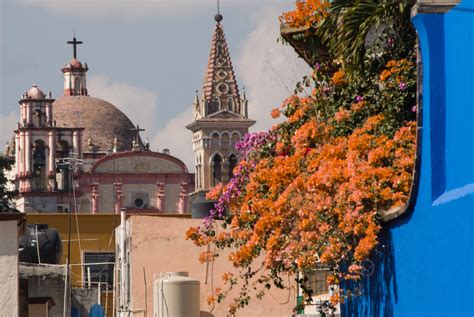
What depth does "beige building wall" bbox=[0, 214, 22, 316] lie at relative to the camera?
22594mm

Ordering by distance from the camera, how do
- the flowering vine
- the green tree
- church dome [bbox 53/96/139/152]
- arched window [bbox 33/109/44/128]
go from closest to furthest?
the flowering vine → the green tree → arched window [bbox 33/109/44/128] → church dome [bbox 53/96/139/152]

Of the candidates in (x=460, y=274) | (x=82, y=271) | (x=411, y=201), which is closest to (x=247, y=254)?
(x=411, y=201)

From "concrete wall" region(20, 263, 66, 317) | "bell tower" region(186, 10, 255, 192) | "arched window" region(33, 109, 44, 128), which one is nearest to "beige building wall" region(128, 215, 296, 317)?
"concrete wall" region(20, 263, 66, 317)

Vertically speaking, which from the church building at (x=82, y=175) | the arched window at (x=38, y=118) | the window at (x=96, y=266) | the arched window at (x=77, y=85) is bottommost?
the window at (x=96, y=266)

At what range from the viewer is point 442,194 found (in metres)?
14.6

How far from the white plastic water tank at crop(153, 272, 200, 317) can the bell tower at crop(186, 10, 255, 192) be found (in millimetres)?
85122

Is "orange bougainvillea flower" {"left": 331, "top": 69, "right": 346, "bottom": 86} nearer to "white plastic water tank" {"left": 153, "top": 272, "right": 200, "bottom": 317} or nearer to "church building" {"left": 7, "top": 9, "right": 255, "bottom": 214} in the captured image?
"white plastic water tank" {"left": 153, "top": 272, "right": 200, "bottom": 317}

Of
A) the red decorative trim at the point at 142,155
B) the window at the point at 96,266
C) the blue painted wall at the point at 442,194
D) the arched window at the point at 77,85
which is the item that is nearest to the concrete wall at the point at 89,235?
the window at the point at 96,266

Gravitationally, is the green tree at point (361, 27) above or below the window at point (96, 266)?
above

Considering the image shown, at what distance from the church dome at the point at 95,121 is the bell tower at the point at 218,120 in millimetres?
12154

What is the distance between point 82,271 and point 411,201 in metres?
33.9

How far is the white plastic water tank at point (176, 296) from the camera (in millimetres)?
25250

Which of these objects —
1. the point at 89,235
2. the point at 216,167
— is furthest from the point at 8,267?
the point at 216,167

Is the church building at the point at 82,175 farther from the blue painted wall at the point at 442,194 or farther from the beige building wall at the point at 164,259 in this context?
the blue painted wall at the point at 442,194
